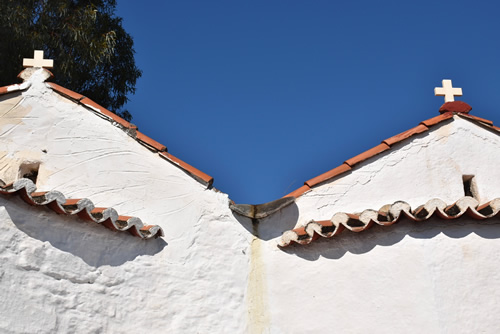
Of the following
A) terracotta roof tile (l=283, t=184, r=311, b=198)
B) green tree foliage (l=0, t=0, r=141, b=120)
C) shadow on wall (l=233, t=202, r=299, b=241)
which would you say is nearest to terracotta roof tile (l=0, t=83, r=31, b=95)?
shadow on wall (l=233, t=202, r=299, b=241)

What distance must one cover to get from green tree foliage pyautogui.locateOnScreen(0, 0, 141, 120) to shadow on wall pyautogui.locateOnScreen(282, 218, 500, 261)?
814cm

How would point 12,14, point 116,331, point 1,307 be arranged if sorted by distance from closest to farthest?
point 1,307 < point 116,331 < point 12,14

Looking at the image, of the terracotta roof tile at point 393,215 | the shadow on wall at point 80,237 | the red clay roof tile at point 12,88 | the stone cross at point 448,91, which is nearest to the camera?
the shadow on wall at point 80,237

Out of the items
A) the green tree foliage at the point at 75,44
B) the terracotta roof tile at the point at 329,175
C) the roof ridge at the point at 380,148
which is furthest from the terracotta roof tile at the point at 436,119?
the green tree foliage at the point at 75,44

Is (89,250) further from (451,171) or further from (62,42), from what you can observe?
(62,42)

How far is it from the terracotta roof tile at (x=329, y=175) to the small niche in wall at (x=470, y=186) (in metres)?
1.35

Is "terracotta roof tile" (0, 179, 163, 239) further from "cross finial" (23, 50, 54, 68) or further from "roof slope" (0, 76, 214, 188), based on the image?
"cross finial" (23, 50, 54, 68)

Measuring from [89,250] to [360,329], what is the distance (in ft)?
9.34

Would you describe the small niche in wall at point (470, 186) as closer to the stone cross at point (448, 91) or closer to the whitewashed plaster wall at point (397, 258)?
the whitewashed plaster wall at point (397, 258)

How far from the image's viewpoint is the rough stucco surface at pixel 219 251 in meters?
6.77

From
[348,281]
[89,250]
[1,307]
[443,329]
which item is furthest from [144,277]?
[443,329]

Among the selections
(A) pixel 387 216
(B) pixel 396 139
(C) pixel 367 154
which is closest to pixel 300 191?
(C) pixel 367 154

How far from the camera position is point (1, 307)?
6.32m

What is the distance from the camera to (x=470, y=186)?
310 inches
